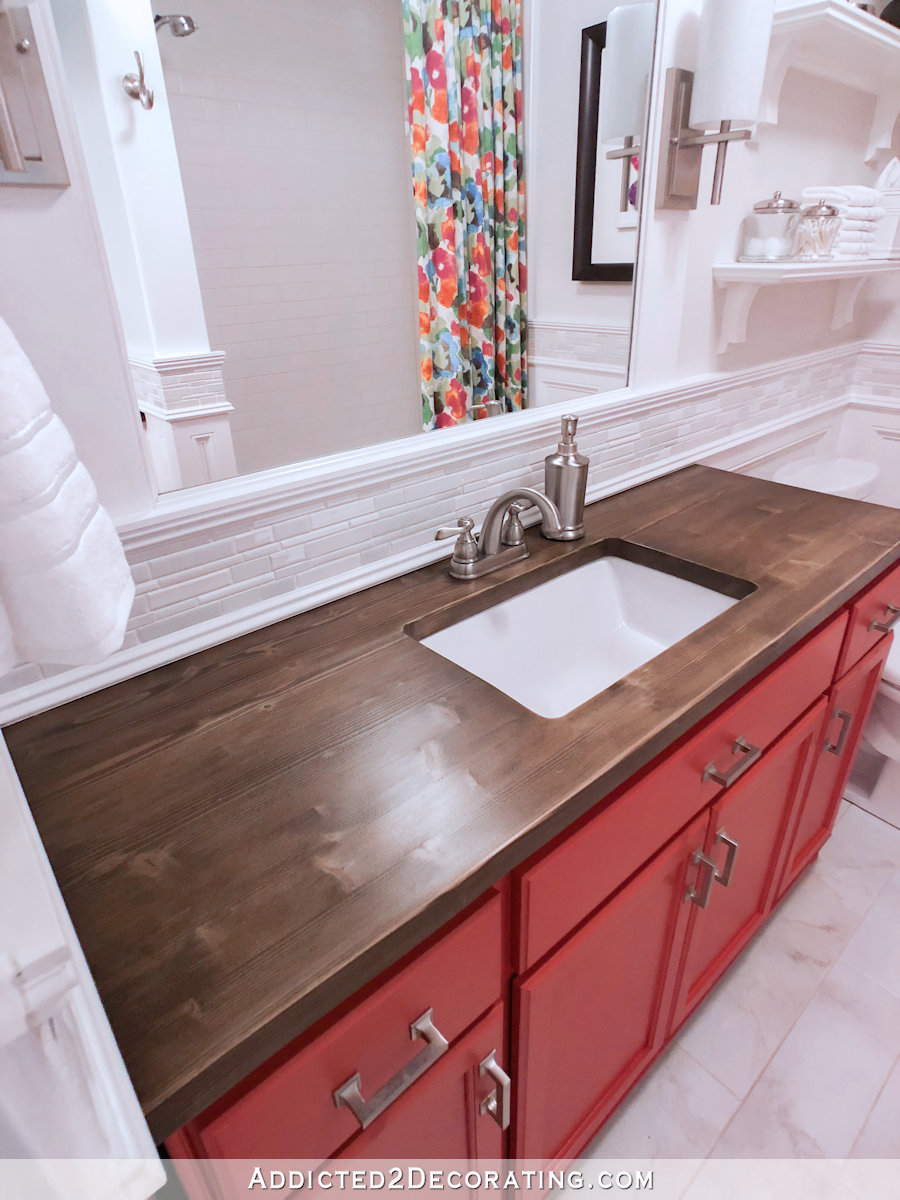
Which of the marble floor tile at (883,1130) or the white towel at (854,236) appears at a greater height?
the white towel at (854,236)

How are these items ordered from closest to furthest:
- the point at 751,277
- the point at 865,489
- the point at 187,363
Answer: the point at 187,363, the point at 751,277, the point at 865,489

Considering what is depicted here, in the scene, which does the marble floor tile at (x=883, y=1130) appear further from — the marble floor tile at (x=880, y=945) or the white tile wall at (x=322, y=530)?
the white tile wall at (x=322, y=530)

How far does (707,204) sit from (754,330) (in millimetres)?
392

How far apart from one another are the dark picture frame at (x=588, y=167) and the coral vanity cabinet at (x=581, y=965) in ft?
2.49

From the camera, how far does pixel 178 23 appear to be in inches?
29.2

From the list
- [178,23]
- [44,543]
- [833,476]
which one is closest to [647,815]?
[44,543]

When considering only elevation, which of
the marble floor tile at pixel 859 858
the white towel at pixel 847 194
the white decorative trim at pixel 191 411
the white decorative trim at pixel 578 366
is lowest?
the marble floor tile at pixel 859 858

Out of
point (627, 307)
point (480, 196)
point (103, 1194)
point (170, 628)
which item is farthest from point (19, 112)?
point (627, 307)

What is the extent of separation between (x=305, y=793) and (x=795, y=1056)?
1185mm

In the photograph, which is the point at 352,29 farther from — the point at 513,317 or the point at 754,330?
the point at 754,330

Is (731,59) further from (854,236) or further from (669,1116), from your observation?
(669,1116)

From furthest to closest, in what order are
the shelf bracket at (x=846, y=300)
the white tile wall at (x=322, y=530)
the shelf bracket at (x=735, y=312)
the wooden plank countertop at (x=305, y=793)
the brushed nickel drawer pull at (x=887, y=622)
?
the shelf bracket at (x=846, y=300), the shelf bracket at (x=735, y=312), the brushed nickel drawer pull at (x=887, y=622), the white tile wall at (x=322, y=530), the wooden plank countertop at (x=305, y=793)

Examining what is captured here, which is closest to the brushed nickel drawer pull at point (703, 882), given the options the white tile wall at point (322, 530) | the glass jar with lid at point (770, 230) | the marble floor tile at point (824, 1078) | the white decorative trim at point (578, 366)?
the marble floor tile at point (824, 1078)

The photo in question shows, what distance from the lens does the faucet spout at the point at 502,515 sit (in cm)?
110
